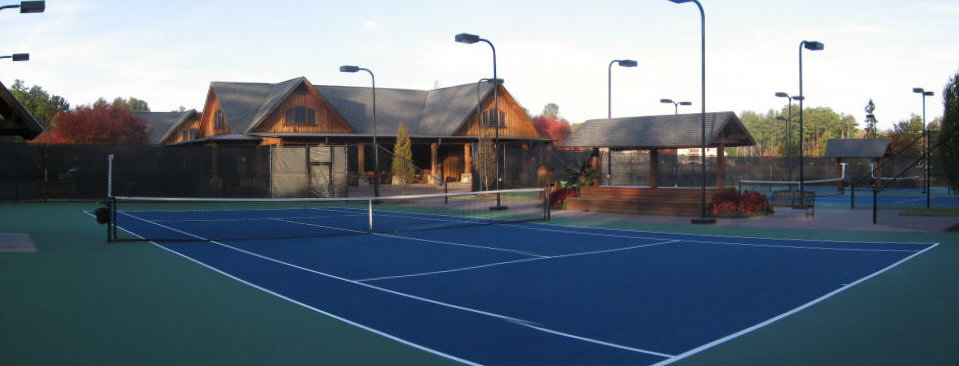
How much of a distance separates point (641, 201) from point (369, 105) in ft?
95.9

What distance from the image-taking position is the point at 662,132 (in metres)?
26.8

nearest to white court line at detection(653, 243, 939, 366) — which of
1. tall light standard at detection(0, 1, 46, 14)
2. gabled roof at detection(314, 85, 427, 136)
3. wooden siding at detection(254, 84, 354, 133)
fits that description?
tall light standard at detection(0, 1, 46, 14)

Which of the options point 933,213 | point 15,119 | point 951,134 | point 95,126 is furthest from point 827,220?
point 95,126

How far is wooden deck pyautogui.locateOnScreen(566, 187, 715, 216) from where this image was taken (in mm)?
23984

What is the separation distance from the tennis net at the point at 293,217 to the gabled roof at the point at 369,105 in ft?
46.4

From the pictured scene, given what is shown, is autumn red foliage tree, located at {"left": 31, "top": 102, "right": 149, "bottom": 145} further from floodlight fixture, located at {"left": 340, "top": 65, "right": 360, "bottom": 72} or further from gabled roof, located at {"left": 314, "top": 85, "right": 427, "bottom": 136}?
floodlight fixture, located at {"left": 340, "top": 65, "right": 360, "bottom": 72}

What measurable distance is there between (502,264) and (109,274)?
640cm

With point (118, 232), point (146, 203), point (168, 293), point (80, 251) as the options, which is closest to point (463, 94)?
point (146, 203)

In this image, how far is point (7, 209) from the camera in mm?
27000

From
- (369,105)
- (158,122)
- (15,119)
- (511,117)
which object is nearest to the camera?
(15,119)

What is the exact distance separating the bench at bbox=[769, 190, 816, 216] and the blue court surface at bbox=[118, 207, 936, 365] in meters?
7.17

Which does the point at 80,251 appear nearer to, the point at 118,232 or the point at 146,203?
the point at 118,232

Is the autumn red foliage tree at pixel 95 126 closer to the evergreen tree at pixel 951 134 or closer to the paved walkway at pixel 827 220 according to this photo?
the paved walkway at pixel 827 220

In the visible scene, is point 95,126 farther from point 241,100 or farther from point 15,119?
point 15,119
